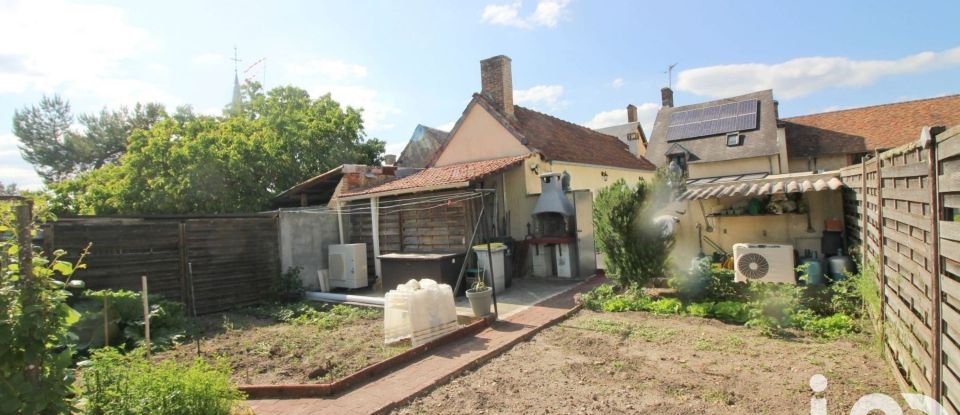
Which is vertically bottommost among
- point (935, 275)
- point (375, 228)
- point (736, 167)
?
point (935, 275)

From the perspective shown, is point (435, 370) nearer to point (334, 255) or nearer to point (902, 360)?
point (902, 360)

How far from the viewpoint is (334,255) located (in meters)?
11.9

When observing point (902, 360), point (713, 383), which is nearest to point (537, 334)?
point (713, 383)

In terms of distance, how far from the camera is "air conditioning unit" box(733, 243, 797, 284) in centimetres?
791

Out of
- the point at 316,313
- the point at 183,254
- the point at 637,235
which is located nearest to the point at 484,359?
the point at 637,235

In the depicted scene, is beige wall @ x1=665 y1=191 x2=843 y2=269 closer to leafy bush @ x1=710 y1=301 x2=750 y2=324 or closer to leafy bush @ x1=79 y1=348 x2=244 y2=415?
leafy bush @ x1=710 y1=301 x2=750 y2=324

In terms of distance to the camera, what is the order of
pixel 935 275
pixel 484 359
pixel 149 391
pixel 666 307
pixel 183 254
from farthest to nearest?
pixel 183 254 < pixel 666 307 < pixel 484 359 < pixel 149 391 < pixel 935 275

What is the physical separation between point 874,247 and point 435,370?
17.8 feet

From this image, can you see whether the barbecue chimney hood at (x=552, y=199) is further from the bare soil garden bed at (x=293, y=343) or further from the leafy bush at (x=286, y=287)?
the leafy bush at (x=286, y=287)

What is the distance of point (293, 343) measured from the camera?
22.5 ft

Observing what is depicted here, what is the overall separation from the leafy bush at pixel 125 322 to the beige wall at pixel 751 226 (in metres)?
9.21

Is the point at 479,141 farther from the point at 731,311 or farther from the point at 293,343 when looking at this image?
the point at 731,311

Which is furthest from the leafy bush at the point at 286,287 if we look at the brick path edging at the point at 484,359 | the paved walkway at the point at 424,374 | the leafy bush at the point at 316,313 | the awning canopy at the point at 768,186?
the awning canopy at the point at 768,186

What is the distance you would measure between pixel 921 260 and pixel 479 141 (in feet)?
38.7
